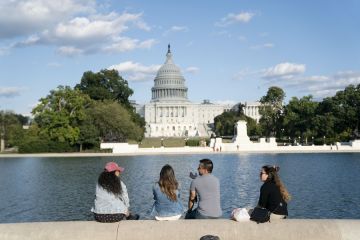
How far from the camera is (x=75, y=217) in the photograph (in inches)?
583

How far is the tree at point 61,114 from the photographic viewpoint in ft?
197

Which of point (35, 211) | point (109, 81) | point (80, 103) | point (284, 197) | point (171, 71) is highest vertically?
point (171, 71)

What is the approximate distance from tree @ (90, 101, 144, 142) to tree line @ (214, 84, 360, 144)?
79.9 feet

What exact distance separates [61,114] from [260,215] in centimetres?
5496

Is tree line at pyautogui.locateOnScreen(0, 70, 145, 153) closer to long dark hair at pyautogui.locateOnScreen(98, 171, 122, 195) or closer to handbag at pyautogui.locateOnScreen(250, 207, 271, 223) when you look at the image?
long dark hair at pyautogui.locateOnScreen(98, 171, 122, 195)

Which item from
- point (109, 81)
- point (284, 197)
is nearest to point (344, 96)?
point (109, 81)

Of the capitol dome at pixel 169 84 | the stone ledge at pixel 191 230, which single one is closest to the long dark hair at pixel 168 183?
the stone ledge at pixel 191 230

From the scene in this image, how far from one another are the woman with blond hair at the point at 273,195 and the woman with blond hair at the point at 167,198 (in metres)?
1.38

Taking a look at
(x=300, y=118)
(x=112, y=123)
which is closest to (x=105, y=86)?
(x=112, y=123)

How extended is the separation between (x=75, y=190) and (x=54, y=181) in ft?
15.5

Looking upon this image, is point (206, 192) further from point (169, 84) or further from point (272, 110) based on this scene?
point (169, 84)

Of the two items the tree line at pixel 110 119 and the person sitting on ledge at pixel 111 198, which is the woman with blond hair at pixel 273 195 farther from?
the tree line at pixel 110 119

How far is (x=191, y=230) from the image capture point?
25.0 feet

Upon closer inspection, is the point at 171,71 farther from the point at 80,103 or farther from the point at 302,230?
the point at 302,230
